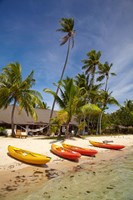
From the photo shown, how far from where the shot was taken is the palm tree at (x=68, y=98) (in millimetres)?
20797

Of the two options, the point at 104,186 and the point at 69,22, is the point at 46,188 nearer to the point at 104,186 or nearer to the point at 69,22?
the point at 104,186

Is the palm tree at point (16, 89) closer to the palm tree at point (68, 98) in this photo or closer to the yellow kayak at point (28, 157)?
the palm tree at point (68, 98)

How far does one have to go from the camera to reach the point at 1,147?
13.5 metres

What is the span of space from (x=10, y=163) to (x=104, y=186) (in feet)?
16.7

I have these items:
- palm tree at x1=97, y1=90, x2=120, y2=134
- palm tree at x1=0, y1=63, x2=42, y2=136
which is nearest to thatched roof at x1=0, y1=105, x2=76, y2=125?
palm tree at x1=0, y1=63, x2=42, y2=136

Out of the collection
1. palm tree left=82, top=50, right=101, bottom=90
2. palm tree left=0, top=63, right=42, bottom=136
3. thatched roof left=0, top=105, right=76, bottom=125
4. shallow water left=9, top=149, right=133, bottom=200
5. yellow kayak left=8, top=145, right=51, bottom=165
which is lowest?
shallow water left=9, top=149, right=133, bottom=200

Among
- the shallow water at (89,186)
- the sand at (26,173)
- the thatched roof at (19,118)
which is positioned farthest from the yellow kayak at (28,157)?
the thatched roof at (19,118)

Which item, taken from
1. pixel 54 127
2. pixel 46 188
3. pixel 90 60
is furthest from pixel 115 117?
pixel 46 188

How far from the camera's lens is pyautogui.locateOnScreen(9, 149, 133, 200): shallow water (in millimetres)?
7309

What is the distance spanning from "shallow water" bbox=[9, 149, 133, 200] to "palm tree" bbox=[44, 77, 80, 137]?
9.40 meters

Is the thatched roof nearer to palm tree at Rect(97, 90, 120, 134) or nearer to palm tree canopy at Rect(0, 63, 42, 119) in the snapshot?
palm tree canopy at Rect(0, 63, 42, 119)

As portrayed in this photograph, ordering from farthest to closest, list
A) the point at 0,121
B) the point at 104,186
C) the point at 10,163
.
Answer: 1. the point at 0,121
2. the point at 10,163
3. the point at 104,186

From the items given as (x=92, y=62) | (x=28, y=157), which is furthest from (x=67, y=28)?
(x=28, y=157)

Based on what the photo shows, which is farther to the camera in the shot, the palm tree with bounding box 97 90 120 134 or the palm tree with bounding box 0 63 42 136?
the palm tree with bounding box 97 90 120 134
